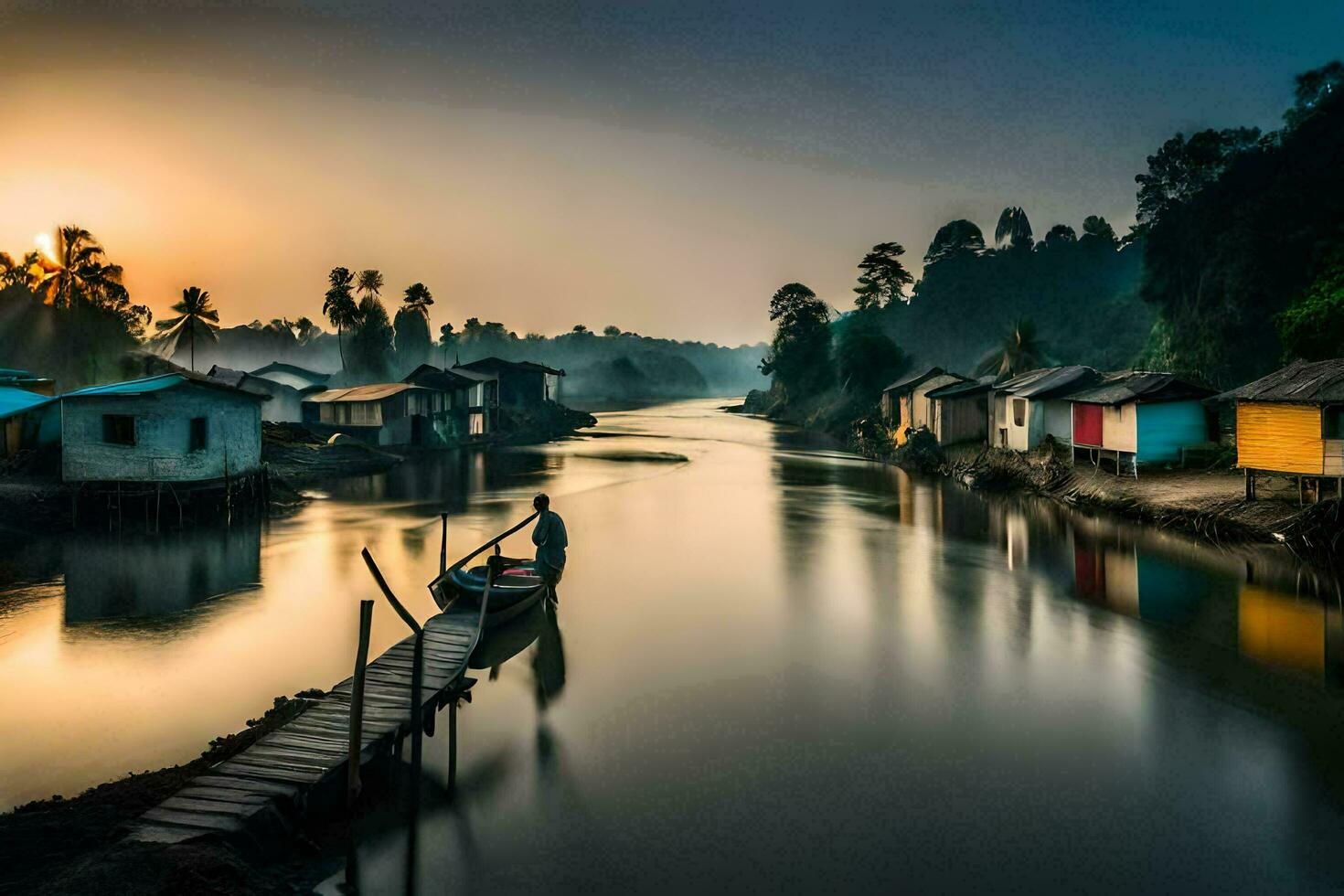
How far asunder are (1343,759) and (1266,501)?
52.6ft

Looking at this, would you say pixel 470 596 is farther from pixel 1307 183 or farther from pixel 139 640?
pixel 1307 183

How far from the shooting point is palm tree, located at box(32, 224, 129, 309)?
6262 cm

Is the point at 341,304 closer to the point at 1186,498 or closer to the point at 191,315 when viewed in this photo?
the point at 191,315

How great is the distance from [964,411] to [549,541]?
34.6m

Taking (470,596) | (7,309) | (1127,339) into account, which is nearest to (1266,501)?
(470,596)

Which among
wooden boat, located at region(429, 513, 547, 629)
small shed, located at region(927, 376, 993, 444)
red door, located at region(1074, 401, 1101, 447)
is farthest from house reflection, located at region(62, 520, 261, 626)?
small shed, located at region(927, 376, 993, 444)

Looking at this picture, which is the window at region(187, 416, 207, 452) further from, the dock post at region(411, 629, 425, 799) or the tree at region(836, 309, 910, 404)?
the tree at region(836, 309, 910, 404)

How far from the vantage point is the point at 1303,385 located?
22.5 meters

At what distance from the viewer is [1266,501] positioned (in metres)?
24.2

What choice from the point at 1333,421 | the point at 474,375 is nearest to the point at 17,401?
the point at 474,375

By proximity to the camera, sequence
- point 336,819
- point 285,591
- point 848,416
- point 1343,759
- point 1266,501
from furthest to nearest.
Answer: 1. point 848,416
2. point 1266,501
3. point 285,591
4. point 1343,759
5. point 336,819

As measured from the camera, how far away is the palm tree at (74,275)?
Answer: 6262cm

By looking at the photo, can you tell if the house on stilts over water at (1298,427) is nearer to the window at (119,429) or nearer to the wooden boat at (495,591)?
the wooden boat at (495,591)

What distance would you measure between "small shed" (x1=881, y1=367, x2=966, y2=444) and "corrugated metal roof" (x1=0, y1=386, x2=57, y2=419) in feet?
139
